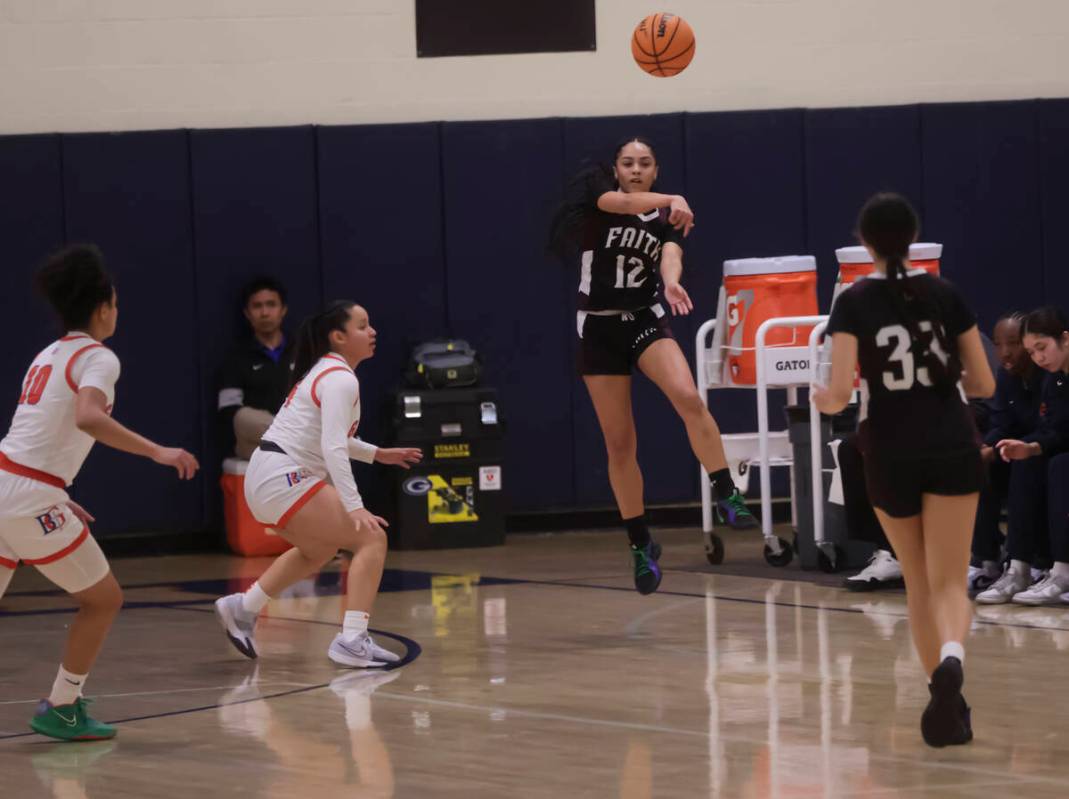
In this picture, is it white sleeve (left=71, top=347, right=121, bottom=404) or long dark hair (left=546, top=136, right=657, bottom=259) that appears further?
long dark hair (left=546, top=136, right=657, bottom=259)

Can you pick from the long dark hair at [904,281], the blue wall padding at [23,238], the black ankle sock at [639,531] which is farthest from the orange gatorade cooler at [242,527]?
the long dark hair at [904,281]

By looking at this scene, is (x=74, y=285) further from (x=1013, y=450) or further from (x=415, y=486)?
(x=415, y=486)

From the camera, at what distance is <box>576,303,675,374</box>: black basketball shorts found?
8.09 meters

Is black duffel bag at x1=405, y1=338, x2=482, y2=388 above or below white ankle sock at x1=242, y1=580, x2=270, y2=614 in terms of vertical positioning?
above

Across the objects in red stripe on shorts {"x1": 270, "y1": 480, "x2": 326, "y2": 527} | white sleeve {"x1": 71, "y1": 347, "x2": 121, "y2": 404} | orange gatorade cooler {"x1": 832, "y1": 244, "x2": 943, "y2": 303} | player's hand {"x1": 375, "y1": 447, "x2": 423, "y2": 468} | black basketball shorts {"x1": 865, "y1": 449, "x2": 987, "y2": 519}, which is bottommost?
red stripe on shorts {"x1": 270, "y1": 480, "x2": 326, "y2": 527}

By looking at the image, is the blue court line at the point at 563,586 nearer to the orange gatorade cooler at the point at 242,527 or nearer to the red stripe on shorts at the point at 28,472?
the orange gatorade cooler at the point at 242,527

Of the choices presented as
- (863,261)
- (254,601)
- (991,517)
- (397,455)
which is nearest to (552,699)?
(397,455)

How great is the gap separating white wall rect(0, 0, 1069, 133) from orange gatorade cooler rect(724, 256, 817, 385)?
245 centimetres

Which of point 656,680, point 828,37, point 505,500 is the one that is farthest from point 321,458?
point 828,37

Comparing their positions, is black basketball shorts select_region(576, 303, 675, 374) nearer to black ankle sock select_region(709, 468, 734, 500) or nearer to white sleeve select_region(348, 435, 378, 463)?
black ankle sock select_region(709, 468, 734, 500)

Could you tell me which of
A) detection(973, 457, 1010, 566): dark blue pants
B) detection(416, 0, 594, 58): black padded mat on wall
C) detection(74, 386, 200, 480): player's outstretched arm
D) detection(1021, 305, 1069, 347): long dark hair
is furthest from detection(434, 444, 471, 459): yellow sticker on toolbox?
detection(74, 386, 200, 480): player's outstretched arm

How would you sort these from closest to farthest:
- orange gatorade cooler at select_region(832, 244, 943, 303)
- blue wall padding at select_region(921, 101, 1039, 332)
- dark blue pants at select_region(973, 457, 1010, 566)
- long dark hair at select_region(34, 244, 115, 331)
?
1. long dark hair at select_region(34, 244, 115, 331)
2. dark blue pants at select_region(973, 457, 1010, 566)
3. orange gatorade cooler at select_region(832, 244, 943, 303)
4. blue wall padding at select_region(921, 101, 1039, 332)

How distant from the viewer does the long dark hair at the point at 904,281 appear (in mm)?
5203

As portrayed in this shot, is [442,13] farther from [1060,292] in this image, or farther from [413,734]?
[413,734]
